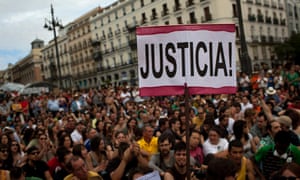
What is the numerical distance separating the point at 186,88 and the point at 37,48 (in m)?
97.9

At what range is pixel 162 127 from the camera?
711 cm

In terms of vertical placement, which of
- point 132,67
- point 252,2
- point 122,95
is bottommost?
point 122,95

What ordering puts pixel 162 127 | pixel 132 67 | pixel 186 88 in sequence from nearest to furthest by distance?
1. pixel 186 88
2. pixel 162 127
3. pixel 132 67

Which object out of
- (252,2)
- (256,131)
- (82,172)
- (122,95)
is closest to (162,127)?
(256,131)

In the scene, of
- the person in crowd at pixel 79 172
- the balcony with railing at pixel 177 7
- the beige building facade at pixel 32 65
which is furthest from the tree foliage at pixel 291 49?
the beige building facade at pixel 32 65

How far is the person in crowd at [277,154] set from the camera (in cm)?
374

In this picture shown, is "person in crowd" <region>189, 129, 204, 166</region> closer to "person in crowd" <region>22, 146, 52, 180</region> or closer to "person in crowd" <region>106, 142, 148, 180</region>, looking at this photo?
"person in crowd" <region>106, 142, 148, 180</region>

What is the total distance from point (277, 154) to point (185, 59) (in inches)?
57.2

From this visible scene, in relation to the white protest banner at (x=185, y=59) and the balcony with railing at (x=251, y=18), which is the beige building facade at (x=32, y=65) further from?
the white protest banner at (x=185, y=59)

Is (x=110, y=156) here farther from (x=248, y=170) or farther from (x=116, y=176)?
(x=248, y=170)

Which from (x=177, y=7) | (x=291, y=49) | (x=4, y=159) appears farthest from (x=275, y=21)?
(x=4, y=159)

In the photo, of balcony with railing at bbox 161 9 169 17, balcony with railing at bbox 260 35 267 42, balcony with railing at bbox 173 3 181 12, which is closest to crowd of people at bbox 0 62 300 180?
balcony with railing at bbox 173 3 181 12

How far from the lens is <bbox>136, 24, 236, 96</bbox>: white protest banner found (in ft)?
11.5

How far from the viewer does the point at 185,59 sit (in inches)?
138
